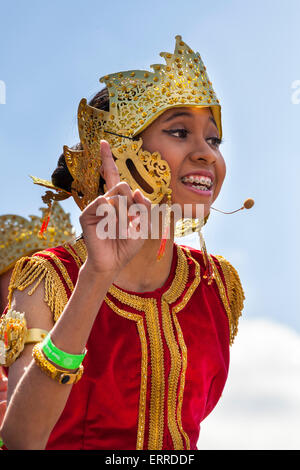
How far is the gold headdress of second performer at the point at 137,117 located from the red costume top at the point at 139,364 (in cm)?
41

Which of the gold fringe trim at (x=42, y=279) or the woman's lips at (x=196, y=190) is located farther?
the woman's lips at (x=196, y=190)

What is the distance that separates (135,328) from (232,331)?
2.29 ft

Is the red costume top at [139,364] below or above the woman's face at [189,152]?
below

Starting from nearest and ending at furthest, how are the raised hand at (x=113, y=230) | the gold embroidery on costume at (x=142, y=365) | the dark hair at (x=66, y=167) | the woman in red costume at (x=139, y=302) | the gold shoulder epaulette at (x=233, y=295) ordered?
the raised hand at (x=113, y=230) < the woman in red costume at (x=139, y=302) < the gold embroidery on costume at (x=142, y=365) < the dark hair at (x=66, y=167) < the gold shoulder epaulette at (x=233, y=295)

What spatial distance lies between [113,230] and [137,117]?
93cm

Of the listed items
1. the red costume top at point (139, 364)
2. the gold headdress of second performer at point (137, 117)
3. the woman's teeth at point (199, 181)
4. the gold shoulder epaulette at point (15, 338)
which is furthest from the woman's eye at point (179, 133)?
the gold shoulder epaulette at point (15, 338)

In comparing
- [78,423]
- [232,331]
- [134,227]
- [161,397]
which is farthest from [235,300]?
[134,227]

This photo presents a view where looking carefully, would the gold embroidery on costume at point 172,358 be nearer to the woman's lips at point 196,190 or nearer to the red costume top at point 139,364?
the red costume top at point 139,364

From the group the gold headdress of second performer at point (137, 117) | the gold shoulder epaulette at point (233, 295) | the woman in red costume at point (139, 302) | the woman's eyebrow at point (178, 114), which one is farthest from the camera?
the gold shoulder epaulette at point (233, 295)

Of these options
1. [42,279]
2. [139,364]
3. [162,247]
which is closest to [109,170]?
[162,247]

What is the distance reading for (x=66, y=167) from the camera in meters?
3.57

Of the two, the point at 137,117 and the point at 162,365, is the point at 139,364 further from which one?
the point at 137,117

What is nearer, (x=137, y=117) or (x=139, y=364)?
(x=139, y=364)

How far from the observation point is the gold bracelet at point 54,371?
2.54 meters
